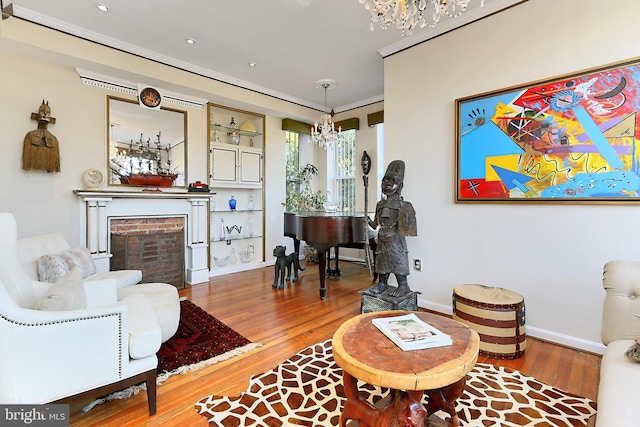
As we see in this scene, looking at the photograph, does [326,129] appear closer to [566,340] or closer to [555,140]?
[555,140]

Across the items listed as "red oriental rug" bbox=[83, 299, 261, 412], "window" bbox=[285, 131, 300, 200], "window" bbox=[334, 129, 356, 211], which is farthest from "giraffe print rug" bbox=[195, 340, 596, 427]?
"window" bbox=[285, 131, 300, 200]

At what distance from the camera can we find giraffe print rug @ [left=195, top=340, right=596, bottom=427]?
5.12ft

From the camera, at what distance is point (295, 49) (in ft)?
11.6

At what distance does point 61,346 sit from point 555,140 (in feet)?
11.5

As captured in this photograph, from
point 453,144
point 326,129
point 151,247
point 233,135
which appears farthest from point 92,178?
point 453,144

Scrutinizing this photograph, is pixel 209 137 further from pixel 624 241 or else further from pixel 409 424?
pixel 624 241

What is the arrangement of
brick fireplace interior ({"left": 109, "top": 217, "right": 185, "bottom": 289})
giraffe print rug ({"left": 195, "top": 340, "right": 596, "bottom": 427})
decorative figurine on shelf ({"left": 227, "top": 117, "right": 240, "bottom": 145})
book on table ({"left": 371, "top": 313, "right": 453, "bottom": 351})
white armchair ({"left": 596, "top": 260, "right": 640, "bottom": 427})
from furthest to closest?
1. decorative figurine on shelf ({"left": 227, "top": 117, "right": 240, "bottom": 145})
2. brick fireplace interior ({"left": 109, "top": 217, "right": 185, "bottom": 289})
3. giraffe print rug ({"left": 195, "top": 340, "right": 596, "bottom": 427})
4. book on table ({"left": 371, "top": 313, "right": 453, "bottom": 351})
5. white armchair ({"left": 596, "top": 260, "right": 640, "bottom": 427})

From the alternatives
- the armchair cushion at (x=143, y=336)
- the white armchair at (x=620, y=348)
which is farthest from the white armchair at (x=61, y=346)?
the white armchair at (x=620, y=348)

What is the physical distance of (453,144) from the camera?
9.48ft

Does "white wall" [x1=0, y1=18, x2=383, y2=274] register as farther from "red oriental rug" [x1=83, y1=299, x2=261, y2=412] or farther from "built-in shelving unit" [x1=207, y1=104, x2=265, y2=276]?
"red oriental rug" [x1=83, y1=299, x2=261, y2=412]

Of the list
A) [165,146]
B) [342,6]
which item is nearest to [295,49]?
[342,6]

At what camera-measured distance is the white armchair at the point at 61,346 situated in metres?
1.28

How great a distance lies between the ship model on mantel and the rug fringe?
2793mm

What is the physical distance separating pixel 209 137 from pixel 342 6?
2771 mm
